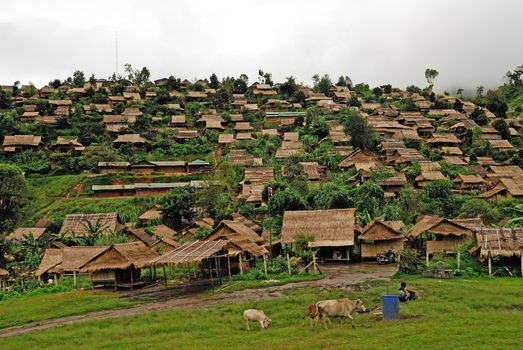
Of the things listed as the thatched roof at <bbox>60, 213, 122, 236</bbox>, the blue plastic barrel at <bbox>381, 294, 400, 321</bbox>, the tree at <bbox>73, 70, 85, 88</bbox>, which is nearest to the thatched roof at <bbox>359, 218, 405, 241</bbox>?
the blue plastic barrel at <bbox>381, 294, 400, 321</bbox>

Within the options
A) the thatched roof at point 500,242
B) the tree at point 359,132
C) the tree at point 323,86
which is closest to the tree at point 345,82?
the tree at point 323,86

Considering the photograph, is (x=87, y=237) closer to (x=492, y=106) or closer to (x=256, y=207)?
(x=256, y=207)

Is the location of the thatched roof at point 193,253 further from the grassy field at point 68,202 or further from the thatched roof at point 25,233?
the grassy field at point 68,202

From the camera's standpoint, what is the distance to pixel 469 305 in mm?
18422

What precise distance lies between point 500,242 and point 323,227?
1147cm

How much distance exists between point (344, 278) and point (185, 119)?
6079 centimetres

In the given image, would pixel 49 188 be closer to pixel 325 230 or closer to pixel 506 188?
pixel 325 230

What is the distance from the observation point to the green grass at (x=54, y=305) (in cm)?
2248

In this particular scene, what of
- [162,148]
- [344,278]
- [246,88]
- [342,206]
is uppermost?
[246,88]

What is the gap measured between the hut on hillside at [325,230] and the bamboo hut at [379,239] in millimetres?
1073

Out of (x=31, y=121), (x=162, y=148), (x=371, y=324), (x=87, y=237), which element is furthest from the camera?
(x=31, y=121)

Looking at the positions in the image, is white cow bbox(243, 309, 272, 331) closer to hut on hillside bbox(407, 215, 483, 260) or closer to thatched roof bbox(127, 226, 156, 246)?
hut on hillside bbox(407, 215, 483, 260)

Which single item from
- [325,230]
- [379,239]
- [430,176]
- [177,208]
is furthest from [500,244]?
[177,208]

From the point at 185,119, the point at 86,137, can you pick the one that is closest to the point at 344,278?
the point at 86,137
